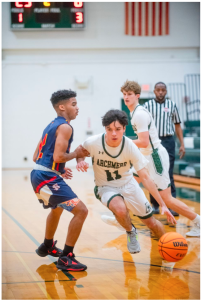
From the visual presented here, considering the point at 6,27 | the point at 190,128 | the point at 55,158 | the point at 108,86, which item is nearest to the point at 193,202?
the point at 55,158

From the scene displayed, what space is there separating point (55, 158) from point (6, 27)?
1240 centimetres

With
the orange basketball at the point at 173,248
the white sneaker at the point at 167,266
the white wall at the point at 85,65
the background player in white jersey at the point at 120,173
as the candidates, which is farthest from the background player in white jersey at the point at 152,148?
the white wall at the point at 85,65

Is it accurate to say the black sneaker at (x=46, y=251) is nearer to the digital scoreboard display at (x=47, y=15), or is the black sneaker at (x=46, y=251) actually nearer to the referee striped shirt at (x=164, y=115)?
the referee striped shirt at (x=164, y=115)

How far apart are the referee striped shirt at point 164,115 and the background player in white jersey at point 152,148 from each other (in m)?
1.26

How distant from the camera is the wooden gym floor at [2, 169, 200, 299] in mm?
3000

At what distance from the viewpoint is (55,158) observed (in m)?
3.41

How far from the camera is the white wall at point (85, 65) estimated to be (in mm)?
14734

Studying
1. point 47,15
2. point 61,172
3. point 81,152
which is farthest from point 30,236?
point 47,15

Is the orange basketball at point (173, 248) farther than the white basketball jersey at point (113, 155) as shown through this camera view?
No

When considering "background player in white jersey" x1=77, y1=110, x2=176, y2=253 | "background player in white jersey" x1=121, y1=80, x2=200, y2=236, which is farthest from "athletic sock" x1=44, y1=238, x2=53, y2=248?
Result: "background player in white jersey" x1=121, y1=80, x2=200, y2=236

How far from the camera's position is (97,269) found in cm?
359

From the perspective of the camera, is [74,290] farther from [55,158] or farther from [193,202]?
[193,202]

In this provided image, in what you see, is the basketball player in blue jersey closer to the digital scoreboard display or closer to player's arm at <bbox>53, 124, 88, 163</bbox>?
player's arm at <bbox>53, 124, 88, 163</bbox>

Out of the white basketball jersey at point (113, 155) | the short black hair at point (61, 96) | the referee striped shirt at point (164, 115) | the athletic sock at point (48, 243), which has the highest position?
the short black hair at point (61, 96)
